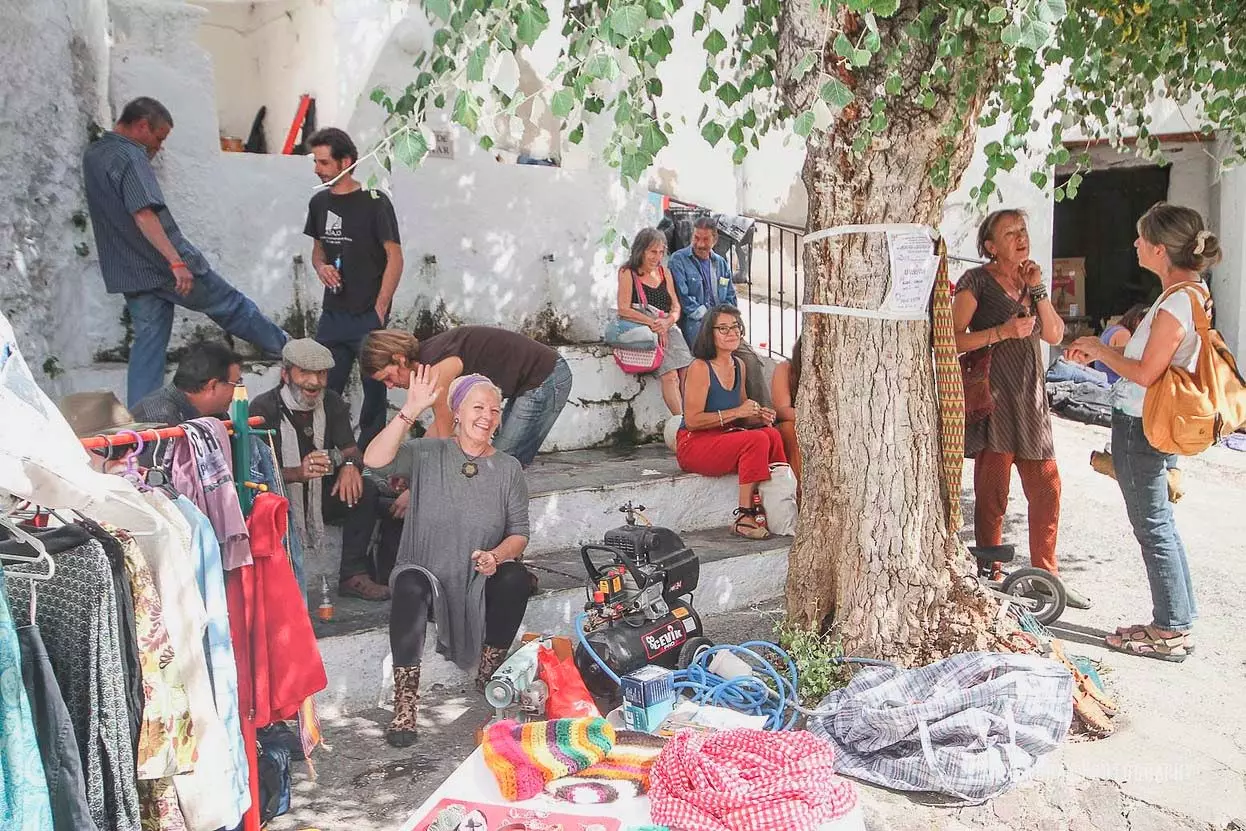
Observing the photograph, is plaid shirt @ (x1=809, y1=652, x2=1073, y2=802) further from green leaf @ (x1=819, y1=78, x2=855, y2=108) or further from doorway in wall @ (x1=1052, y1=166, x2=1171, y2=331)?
doorway in wall @ (x1=1052, y1=166, x2=1171, y2=331)

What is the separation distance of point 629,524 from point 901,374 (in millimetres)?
1280

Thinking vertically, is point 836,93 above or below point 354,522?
above

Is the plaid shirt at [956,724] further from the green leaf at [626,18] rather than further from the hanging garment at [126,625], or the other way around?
the green leaf at [626,18]

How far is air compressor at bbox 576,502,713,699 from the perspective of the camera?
13.7 ft

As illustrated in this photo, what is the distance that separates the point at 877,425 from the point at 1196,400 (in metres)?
→ 1.34

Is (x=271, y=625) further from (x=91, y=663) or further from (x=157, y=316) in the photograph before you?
(x=157, y=316)

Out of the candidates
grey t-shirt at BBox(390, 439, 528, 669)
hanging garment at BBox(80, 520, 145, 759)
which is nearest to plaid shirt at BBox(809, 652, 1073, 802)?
grey t-shirt at BBox(390, 439, 528, 669)

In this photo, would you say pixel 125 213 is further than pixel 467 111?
Yes

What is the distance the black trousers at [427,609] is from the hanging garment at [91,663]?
5.13ft

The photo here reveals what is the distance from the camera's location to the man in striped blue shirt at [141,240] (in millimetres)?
5211

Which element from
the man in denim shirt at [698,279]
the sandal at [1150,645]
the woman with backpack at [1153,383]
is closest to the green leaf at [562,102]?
the woman with backpack at [1153,383]

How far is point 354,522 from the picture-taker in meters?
4.91

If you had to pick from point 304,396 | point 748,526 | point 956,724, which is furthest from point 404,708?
point 748,526

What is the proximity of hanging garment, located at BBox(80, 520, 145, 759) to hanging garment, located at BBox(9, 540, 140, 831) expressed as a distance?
0.10 ft
